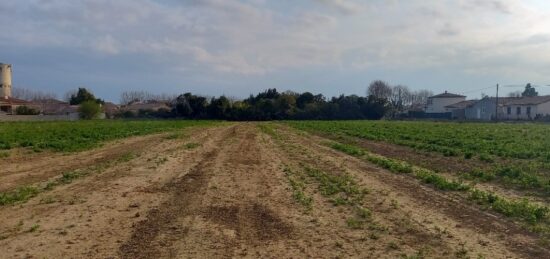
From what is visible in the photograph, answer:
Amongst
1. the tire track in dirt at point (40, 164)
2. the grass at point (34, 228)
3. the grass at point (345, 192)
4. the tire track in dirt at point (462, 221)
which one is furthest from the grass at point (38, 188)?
the tire track in dirt at point (462, 221)

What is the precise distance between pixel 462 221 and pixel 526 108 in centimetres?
9021

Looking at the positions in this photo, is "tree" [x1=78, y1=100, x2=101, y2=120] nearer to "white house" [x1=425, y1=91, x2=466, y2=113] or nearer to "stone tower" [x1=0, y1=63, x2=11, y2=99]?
"stone tower" [x1=0, y1=63, x2=11, y2=99]

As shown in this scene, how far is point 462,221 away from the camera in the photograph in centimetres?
852

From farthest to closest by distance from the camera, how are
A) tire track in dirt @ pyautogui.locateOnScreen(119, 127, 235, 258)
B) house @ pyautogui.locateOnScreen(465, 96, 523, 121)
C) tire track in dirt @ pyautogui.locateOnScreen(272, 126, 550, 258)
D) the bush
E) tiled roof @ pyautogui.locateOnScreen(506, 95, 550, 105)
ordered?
house @ pyautogui.locateOnScreen(465, 96, 523, 121), the bush, tiled roof @ pyautogui.locateOnScreen(506, 95, 550, 105), tire track in dirt @ pyautogui.locateOnScreen(272, 126, 550, 258), tire track in dirt @ pyautogui.locateOnScreen(119, 127, 235, 258)

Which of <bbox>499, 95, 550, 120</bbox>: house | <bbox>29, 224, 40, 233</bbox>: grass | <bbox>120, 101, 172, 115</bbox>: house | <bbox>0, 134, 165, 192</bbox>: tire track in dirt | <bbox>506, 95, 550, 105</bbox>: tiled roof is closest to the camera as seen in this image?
<bbox>29, 224, 40, 233</bbox>: grass

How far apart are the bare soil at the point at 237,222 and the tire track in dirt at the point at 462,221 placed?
2cm

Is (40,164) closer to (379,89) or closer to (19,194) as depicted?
(19,194)

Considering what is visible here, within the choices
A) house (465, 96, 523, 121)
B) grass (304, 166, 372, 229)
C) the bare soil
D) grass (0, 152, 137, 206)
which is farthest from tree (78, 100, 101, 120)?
grass (304, 166, 372, 229)

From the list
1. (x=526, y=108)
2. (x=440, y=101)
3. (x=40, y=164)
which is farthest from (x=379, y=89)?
(x=40, y=164)

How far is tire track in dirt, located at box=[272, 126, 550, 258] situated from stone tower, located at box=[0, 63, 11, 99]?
4553 inches

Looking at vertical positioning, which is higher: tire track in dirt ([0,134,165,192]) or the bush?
the bush

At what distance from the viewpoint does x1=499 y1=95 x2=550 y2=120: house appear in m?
86.1

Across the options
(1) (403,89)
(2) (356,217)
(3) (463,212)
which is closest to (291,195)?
(2) (356,217)

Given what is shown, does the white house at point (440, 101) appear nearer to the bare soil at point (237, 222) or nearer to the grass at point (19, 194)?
the bare soil at point (237, 222)
